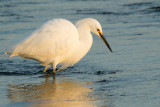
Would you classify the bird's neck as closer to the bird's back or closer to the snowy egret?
the snowy egret

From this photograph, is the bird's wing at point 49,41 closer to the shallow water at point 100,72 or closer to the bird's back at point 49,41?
the bird's back at point 49,41

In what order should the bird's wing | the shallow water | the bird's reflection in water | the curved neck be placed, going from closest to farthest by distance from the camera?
the bird's reflection in water → the shallow water → the bird's wing → the curved neck

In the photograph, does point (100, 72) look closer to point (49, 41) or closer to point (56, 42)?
point (56, 42)

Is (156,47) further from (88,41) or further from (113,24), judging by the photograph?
(113,24)

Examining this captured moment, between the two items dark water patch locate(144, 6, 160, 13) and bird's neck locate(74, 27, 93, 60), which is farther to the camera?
dark water patch locate(144, 6, 160, 13)

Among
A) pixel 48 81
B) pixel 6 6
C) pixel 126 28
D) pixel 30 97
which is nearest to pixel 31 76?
pixel 48 81

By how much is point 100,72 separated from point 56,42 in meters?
1.02

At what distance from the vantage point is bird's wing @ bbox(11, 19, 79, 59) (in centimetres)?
693

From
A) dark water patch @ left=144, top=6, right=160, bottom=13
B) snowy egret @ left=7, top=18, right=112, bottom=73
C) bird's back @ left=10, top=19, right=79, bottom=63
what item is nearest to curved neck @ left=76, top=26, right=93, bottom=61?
snowy egret @ left=7, top=18, right=112, bottom=73

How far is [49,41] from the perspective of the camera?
698cm

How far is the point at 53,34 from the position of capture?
6945 mm

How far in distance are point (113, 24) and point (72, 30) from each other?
467 cm

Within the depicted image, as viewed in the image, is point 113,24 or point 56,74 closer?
point 56,74

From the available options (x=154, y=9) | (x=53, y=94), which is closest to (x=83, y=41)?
(x=53, y=94)
